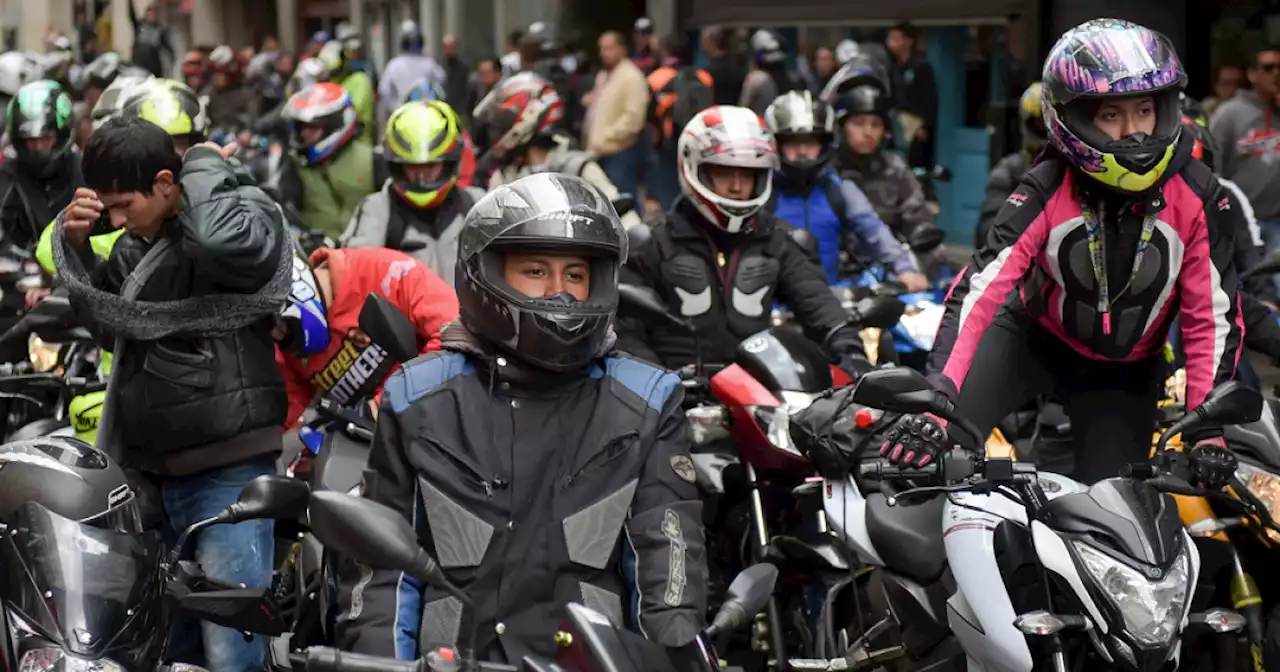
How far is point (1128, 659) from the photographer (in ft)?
Answer: 15.9

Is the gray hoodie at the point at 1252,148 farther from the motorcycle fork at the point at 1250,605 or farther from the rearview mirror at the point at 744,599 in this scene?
the rearview mirror at the point at 744,599

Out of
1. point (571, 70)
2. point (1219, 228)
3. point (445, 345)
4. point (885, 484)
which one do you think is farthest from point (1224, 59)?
point (445, 345)

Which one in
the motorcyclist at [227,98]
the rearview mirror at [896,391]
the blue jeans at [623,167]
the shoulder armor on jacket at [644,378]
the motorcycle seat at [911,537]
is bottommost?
the motorcyclist at [227,98]

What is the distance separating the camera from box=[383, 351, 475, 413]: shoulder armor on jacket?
181 inches

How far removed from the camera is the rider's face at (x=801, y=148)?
10.4 meters

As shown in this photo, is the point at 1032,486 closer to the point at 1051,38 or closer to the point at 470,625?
the point at 470,625

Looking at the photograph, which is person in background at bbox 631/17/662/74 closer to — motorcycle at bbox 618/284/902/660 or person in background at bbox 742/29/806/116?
person in background at bbox 742/29/806/116

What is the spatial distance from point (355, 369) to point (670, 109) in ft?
41.2

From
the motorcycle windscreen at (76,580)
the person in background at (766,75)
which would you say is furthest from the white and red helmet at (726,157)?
the person in background at (766,75)

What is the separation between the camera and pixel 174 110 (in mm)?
8484

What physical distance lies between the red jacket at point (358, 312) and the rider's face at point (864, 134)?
5388 millimetres

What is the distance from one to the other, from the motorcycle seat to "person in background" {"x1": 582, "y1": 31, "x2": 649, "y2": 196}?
12.7 meters

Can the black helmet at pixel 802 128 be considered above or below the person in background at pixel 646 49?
above

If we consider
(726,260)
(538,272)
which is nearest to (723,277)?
(726,260)
